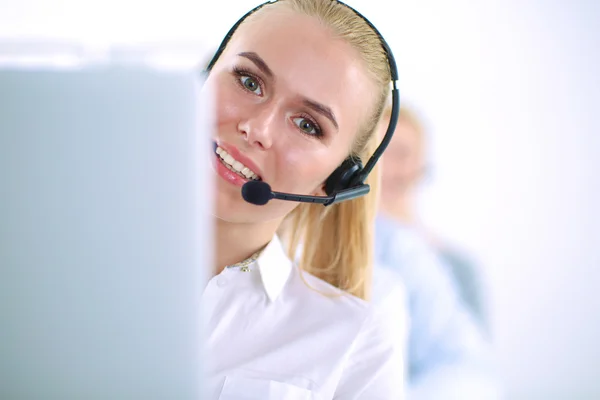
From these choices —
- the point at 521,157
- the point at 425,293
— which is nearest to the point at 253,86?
the point at 425,293

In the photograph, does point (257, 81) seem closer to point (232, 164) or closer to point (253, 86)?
point (253, 86)

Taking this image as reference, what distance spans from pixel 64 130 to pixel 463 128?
4.17m

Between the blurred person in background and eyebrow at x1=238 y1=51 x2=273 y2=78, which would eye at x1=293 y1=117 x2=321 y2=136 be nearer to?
eyebrow at x1=238 y1=51 x2=273 y2=78

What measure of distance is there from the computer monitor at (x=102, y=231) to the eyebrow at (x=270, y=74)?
651 millimetres

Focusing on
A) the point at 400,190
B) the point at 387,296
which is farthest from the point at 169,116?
the point at 400,190

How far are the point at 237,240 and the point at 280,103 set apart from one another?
0.31 meters

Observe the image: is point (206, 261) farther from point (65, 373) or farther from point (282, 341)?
point (282, 341)

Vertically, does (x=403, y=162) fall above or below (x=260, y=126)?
below

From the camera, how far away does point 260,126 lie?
1079 millimetres

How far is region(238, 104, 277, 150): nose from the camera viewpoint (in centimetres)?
107

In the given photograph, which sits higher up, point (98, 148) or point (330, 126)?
point (98, 148)

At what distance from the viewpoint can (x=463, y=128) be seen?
4.38 m

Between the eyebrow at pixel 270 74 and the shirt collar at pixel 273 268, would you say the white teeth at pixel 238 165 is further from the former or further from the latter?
the shirt collar at pixel 273 268

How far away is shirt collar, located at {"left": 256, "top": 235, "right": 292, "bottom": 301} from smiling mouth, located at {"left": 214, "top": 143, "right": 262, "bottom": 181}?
0.25 metres
